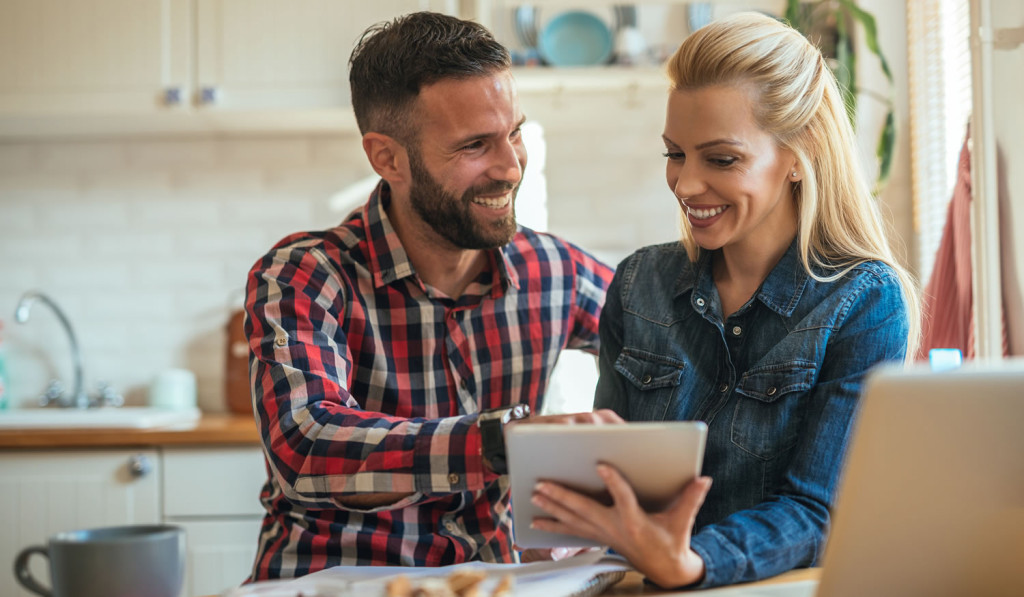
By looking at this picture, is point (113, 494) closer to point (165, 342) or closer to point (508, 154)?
point (165, 342)

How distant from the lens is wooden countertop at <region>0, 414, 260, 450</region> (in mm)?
2598

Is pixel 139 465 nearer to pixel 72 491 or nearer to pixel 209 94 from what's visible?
pixel 72 491

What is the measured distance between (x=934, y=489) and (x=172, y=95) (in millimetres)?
2579

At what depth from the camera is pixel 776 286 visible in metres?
1.40

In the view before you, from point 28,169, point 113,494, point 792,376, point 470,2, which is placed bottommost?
point 113,494

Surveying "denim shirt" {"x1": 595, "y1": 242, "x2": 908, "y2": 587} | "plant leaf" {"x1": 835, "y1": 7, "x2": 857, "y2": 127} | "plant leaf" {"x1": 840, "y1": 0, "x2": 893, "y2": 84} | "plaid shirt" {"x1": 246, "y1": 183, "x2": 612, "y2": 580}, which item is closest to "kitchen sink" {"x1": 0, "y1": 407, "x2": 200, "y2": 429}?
"plaid shirt" {"x1": 246, "y1": 183, "x2": 612, "y2": 580}

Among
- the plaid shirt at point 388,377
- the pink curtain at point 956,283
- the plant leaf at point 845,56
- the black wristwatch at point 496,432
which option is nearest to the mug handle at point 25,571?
the plaid shirt at point 388,377

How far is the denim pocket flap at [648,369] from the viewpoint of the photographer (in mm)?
1440

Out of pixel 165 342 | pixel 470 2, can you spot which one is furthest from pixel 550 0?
pixel 165 342

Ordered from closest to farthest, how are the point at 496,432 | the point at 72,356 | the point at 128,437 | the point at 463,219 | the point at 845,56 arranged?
the point at 496,432
the point at 463,219
the point at 128,437
the point at 845,56
the point at 72,356

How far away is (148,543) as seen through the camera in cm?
147

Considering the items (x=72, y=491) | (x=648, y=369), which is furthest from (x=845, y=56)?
(x=72, y=491)

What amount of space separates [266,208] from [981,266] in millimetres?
2170

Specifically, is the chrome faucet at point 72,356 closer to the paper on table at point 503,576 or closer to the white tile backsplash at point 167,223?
the white tile backsplash at point 167,223
